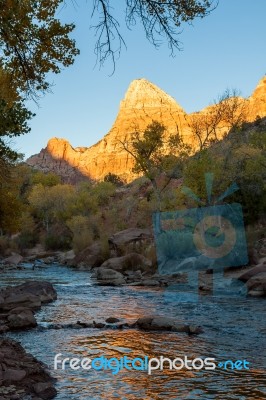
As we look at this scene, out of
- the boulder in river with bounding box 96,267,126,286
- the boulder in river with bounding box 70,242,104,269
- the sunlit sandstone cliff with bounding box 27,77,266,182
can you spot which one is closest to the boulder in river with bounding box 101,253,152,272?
the boulder in river with bounding box 96,267,126,286

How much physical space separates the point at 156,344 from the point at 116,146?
128202 mm

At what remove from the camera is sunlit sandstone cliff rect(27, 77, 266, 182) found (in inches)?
5556

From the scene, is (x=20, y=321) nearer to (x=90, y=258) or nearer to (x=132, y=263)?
(x=132, y=263)

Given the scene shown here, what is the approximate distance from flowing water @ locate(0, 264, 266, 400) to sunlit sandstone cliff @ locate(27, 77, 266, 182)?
120302 millimetres

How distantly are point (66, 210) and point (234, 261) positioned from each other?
→ 121 ft

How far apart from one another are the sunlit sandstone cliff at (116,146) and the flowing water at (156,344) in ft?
395

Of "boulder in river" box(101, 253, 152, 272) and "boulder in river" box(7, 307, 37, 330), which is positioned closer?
"boulder in river" box(7, 307, 37, 330)

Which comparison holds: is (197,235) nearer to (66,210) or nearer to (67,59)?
(67,59)

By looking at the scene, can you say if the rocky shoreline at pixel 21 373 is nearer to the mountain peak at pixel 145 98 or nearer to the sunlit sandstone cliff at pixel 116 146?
the sunlit sandstone cliff at pixel 116 146

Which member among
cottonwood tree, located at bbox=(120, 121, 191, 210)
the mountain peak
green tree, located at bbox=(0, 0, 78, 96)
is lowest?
green tree, located at bbox=(0, 0, 78, 96)

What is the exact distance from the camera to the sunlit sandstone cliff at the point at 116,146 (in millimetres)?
141125

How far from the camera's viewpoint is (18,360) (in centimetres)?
727

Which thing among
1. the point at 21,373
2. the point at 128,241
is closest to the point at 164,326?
the point at 21,373

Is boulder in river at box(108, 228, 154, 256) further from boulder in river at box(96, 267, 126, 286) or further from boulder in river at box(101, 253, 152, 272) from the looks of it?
boulder in river at box(96, 267, 126, 286)
